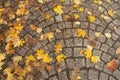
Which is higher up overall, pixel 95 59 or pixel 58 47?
pixel 58 47

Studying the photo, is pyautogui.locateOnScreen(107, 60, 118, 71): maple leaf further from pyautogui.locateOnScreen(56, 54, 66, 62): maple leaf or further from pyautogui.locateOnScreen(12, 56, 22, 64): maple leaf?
pyautogui.locateOnScreen(12, 56, 22, 64): maple leaf

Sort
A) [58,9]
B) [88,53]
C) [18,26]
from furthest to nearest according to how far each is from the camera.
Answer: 1. [58,9]
2. [18,26]
3. [88,53]

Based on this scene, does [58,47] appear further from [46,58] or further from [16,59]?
[16,59]

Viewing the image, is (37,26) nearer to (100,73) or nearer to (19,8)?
(19,8)

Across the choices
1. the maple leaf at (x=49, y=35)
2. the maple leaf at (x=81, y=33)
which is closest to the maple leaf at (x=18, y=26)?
the maple leaf at (x=49, y=35)

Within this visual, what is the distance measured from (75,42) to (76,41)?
0.11 ft

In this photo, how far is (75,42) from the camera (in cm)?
543

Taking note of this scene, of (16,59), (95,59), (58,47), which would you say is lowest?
Answer: (95,59)

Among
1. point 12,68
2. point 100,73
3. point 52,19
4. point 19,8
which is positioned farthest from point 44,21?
point 100,73

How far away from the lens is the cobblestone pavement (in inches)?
195

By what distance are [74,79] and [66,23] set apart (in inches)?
59.8

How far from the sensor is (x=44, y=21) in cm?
578

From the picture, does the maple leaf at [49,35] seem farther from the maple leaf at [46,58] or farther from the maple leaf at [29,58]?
the maple leaf at [29,58]

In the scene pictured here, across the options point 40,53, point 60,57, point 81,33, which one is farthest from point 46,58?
point 81,33
